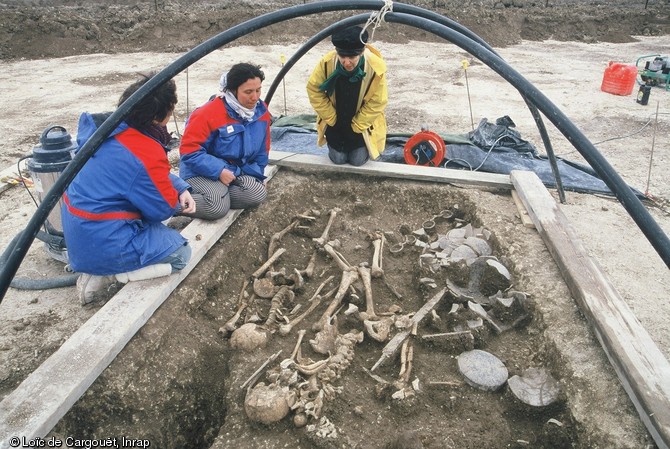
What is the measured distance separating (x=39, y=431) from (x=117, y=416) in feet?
1.58

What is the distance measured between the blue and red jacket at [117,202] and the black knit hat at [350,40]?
82.2 inches

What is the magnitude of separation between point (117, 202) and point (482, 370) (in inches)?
102

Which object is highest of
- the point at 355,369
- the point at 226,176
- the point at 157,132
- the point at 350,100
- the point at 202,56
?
the point at 202,56

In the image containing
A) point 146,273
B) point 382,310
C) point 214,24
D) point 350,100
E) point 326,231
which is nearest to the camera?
point 146,273

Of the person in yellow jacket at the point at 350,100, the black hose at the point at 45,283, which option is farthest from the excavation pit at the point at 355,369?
the person in yellow jacket at the point at 350,100

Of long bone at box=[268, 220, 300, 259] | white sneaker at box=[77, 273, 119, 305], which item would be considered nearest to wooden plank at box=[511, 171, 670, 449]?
long bone at box=[268, 220, 300, 259]

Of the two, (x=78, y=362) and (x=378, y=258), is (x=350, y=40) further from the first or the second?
(x=78, y=362)

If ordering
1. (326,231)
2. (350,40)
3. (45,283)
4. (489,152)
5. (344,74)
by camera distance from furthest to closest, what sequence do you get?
(489,152)
(344,74)
(326,231)
(350,40)
(45,283)

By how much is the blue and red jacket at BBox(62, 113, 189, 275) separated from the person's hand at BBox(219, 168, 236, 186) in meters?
0.99

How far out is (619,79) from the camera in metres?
10.2

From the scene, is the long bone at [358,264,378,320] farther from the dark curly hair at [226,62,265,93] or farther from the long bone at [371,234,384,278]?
the dark curly hair at [226,62,265,93]

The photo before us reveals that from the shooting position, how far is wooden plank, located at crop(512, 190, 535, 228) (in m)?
4.51

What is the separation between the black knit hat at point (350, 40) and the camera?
450cm

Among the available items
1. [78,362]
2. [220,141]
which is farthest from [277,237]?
[78,362]
